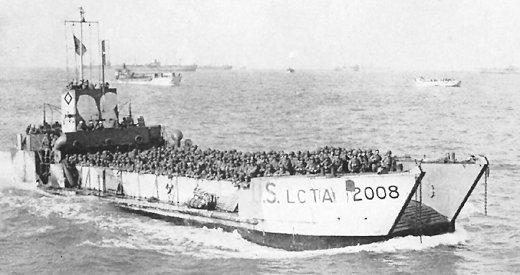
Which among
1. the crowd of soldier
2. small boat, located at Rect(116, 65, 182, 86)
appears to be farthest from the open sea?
small boat, located at Rect(116, 65, 182, 86)

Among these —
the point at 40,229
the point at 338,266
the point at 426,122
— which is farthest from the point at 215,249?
the point at 426,122

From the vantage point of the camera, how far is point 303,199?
70.8ft

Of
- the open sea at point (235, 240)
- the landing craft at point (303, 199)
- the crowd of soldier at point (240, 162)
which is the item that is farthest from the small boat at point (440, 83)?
the landing craft at point (303, 199)

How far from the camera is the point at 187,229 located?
25266 millimetres

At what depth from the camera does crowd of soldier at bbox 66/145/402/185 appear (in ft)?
72.3

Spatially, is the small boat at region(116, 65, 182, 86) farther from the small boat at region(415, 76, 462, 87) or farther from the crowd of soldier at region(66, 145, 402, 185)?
the crowd of soldier at region(66, 145, 402, 185)

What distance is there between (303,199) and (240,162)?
4.31 m

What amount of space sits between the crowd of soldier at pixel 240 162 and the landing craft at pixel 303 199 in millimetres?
287

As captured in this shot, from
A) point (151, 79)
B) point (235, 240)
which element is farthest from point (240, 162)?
point (151, 79)

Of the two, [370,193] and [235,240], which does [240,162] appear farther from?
[370,193]

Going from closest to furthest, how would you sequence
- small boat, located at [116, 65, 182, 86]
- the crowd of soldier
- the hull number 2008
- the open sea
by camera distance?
the hull number 2008 → the open sea → the crowd of soldier → small boat, located at [116, 65, 182, 86]

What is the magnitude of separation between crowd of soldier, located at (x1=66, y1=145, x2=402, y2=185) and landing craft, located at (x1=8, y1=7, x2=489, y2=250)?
0.94 feet

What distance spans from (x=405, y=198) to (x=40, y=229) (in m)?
14.4

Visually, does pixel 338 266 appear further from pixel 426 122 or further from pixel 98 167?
pixel 426 122
